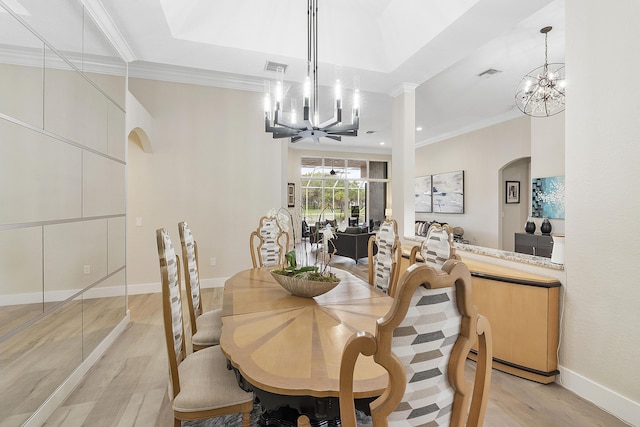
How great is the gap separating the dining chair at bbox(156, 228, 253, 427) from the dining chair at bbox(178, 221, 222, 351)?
0.34 m

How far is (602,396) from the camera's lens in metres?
1.91

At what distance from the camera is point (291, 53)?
3.33m

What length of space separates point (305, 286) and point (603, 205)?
1.92m

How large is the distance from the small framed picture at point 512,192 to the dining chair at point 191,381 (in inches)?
279

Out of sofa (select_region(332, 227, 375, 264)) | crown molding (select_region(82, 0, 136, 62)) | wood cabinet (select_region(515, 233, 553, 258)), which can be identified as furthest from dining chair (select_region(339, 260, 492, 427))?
sofa (select_region(332, 227, 375, 264))

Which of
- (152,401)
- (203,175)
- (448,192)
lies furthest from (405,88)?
(448,192)

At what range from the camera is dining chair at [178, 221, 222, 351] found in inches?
73.8

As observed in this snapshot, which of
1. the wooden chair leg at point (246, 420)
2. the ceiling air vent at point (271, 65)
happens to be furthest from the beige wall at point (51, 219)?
the ceiling air vent at point (271, 65)

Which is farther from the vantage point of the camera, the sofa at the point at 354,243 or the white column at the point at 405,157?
the sofa at the point at 354,243

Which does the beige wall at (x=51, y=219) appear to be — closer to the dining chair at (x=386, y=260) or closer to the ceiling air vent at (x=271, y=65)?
the ceiling air vent at (x=271, y=65)

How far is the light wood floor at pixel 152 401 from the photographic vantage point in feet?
5.88

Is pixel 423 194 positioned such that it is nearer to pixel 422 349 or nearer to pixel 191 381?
pixel 191 381

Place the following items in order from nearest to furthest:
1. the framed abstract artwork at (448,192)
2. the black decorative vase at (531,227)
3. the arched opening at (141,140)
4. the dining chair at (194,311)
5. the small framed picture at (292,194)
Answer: the dining chair at (194,311), the arched opening at (141,140), the black decorative vase at (531,227), the framed abstract artwork at (448,192), the small framed picture at (292,194)

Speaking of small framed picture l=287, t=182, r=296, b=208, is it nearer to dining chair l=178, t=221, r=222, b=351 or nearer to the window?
the window
